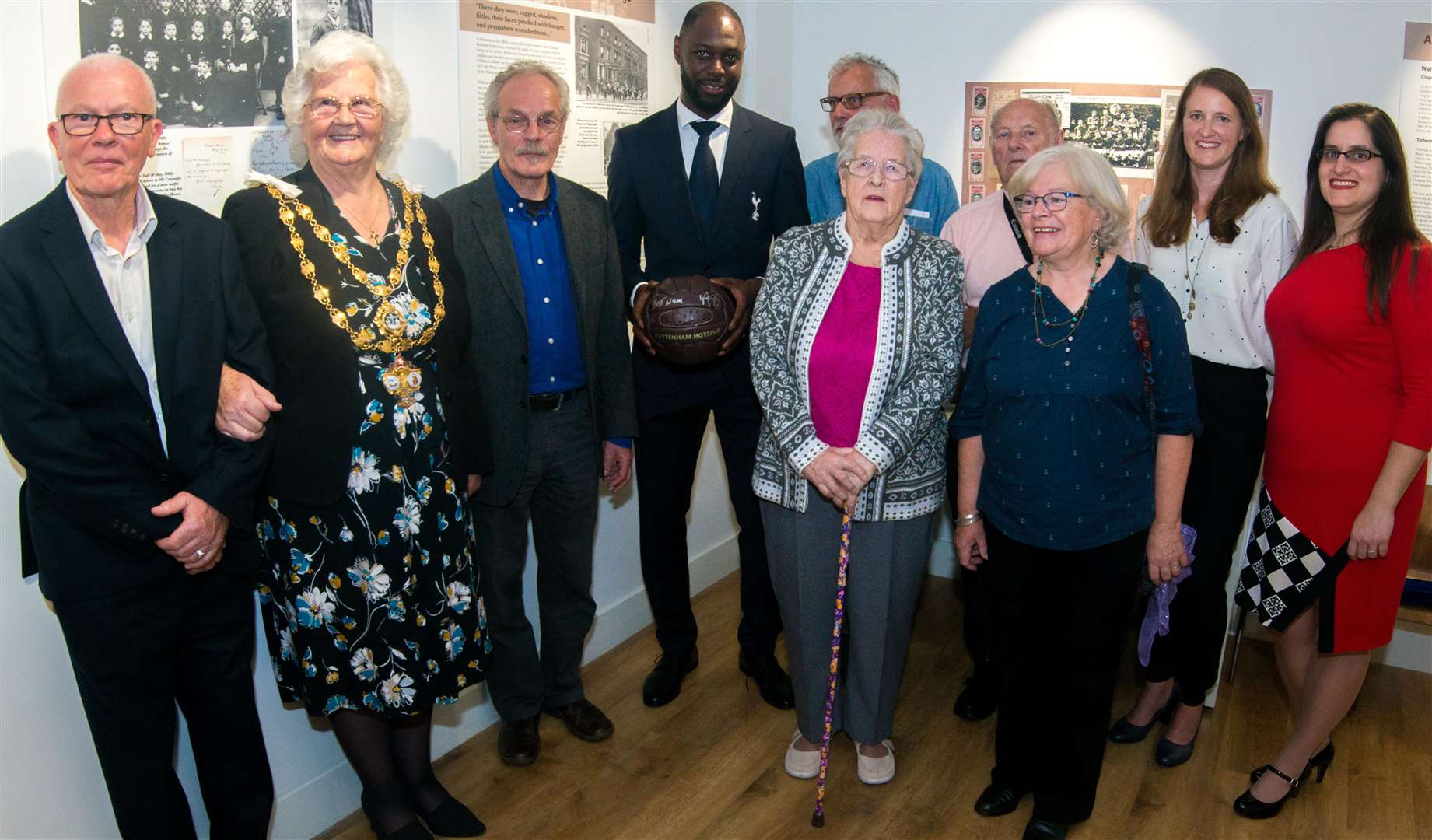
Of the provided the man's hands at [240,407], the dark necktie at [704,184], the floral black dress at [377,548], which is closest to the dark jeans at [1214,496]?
the dark necktie at [704,184]

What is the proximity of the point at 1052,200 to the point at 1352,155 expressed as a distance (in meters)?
0.80

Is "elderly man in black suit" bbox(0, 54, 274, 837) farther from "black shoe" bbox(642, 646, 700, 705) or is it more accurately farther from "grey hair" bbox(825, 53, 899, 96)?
"grey hair" bbox(825, 53, 899, 96)

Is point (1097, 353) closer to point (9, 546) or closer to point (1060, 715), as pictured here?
point (1060, 715)

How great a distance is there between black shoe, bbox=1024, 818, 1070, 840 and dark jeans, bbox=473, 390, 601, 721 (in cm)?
137

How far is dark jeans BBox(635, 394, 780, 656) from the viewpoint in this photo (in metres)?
3.41

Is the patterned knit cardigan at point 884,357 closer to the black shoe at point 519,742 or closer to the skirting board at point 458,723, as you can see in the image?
the black shoe at point 519,742

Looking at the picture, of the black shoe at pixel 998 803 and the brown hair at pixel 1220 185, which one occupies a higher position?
the brown hair at pixel 1220 185

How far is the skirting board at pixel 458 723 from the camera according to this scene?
2863 mm

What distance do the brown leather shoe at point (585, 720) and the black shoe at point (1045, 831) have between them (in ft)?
4.12

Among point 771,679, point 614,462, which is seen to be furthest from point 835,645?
point 614,462

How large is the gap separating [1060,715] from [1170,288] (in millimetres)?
1176

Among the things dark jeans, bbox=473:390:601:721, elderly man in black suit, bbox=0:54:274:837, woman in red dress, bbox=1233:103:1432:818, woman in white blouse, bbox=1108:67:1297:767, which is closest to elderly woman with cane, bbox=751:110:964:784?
dark jeans, bbox=473:390:601:721

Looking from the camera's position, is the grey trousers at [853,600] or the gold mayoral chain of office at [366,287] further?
the grey trousers at [853,600]

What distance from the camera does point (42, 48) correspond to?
83.7 inches
